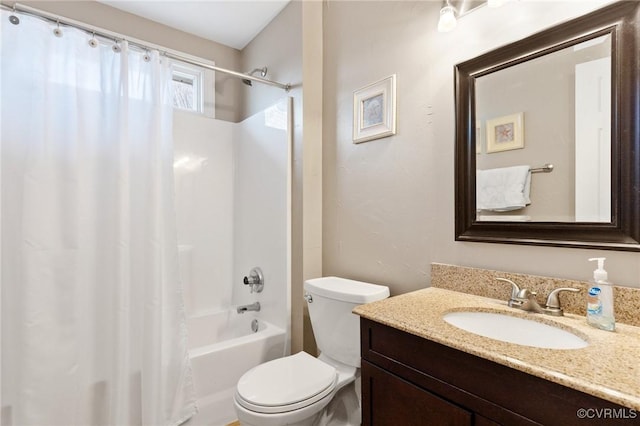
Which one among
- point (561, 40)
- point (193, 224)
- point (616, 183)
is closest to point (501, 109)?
point (561, 40)

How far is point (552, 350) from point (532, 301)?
12.3 inches

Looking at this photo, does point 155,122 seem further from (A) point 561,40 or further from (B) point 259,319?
(A) point 561,40

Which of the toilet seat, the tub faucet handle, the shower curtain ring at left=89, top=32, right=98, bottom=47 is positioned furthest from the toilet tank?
the shower curtain ring at left=89, top=32, right=98, bottom=47

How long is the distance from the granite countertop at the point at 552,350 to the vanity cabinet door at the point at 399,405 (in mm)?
174

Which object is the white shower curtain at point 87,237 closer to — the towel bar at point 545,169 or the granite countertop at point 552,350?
the granite countertop at point 552,350

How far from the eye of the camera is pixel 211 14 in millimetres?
2193

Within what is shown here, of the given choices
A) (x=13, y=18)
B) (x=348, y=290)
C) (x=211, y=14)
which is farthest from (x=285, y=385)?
(x=211, y=14)

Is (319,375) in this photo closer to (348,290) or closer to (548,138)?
(348,290)

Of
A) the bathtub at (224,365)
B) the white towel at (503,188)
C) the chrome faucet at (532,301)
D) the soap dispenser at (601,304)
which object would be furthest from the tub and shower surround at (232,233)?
the soap dispenser at (601,304)

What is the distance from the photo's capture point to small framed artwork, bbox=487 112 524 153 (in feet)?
3.81

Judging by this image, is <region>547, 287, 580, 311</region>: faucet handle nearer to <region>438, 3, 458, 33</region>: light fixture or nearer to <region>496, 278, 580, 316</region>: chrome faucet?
<region>496, 278, 580, 316</region>: chrome faucet

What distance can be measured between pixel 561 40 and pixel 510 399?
3.64ft

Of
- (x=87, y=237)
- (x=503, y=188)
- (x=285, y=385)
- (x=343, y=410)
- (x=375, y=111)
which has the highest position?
(x=375, y=111)

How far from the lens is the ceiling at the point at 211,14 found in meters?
2.08
